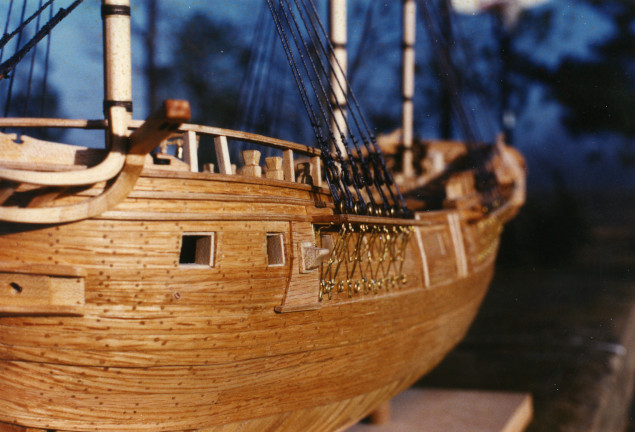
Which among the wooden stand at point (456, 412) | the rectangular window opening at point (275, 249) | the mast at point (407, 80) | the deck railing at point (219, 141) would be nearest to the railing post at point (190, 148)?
the deck railing at point (219, 141)

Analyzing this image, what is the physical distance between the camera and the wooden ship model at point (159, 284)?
9.91ft

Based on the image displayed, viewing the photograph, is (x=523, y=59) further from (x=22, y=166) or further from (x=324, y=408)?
(x=22, y=166)

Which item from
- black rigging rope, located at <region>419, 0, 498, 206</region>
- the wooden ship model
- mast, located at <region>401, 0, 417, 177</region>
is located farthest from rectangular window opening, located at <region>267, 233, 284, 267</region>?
mast, located at <region>401, 0, 417, 177</region>

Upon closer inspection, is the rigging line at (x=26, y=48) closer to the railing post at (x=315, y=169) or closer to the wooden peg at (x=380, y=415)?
the railing post at (x=315, y=169)

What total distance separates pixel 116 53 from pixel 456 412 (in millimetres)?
4647

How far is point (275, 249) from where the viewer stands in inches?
143

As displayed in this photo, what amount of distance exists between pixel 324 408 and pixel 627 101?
1102 cm

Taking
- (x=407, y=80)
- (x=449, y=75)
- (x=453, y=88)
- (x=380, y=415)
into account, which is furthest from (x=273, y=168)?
(x=407, y=80)

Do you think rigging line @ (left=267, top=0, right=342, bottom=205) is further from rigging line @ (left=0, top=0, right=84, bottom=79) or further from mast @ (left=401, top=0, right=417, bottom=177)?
mast @ (left=401, top=0, right=417, bottom=177)

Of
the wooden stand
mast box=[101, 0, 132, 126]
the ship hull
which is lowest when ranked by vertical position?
the wooden stand

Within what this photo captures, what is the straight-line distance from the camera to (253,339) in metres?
3.46

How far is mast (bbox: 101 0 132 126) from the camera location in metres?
3.11

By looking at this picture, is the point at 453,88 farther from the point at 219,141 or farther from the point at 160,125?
the point at 160,125

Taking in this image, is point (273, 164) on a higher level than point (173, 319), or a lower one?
higher
